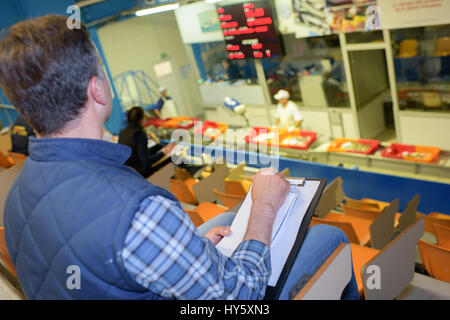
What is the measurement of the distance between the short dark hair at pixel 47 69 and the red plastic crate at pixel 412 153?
5.21m

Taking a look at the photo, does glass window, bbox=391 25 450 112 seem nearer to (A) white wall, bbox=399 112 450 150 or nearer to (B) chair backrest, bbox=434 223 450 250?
(A) white wall, bbox=399 112 450 150

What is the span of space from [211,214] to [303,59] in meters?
5.13

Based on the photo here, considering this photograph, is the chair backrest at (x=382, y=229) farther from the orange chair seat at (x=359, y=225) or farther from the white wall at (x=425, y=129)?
the white wall at (x=425, y=129)

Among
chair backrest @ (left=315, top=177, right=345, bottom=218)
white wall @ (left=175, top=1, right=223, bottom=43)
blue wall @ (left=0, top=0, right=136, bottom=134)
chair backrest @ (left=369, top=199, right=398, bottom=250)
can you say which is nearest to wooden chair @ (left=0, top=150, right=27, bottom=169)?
chair backrest @ (left=315, top=177, right=345, bottom=218)

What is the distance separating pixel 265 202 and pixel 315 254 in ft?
0.67

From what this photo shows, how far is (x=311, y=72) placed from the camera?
305 inches

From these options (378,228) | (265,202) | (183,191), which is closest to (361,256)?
(265,202)

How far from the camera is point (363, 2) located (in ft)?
19.3

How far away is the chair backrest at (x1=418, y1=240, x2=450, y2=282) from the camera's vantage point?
111 inches

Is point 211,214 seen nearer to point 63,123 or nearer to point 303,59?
point 63,123

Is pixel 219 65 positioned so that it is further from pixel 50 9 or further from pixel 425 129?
pixel 425 129

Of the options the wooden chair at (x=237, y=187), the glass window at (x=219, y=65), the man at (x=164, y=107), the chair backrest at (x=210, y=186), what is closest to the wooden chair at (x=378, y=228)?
the wooden chair at (x=237, y=187)

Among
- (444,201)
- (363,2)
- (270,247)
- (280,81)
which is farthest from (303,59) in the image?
(270,247)

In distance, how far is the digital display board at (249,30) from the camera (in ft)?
24.4
